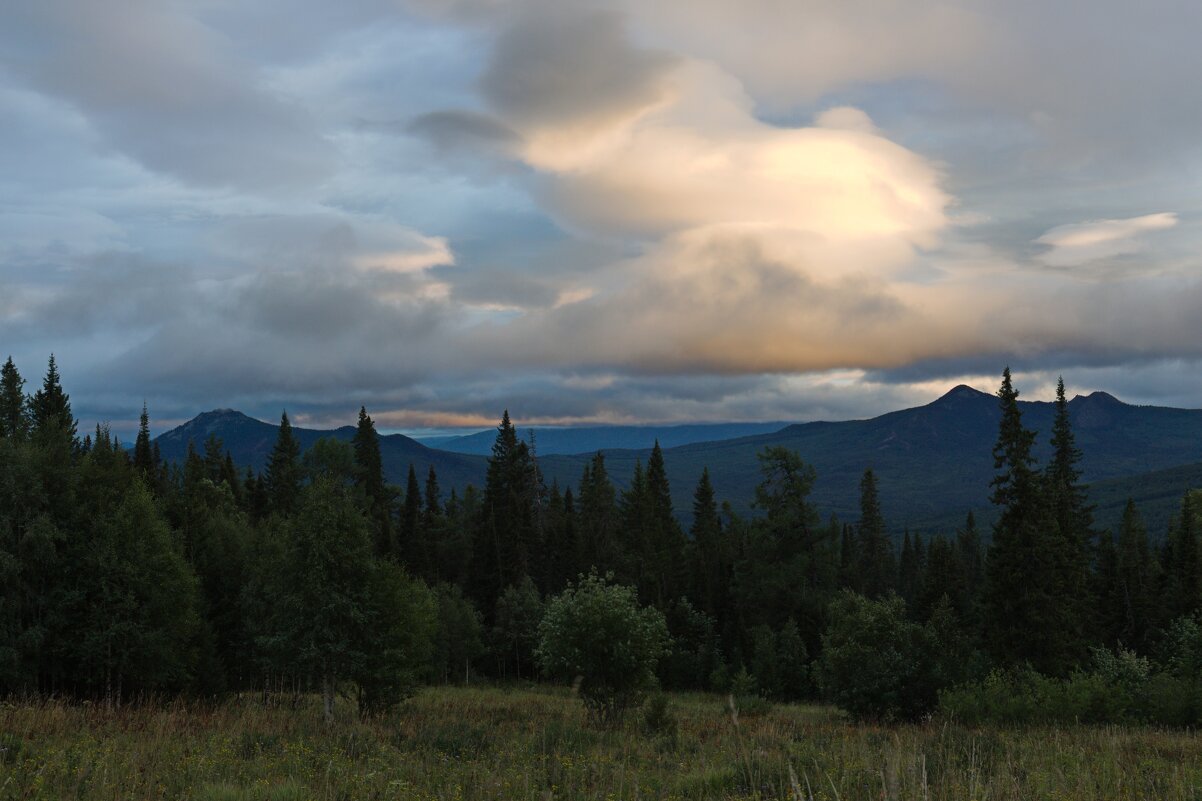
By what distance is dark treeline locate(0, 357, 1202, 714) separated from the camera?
32.3m

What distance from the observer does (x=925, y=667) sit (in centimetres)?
3141

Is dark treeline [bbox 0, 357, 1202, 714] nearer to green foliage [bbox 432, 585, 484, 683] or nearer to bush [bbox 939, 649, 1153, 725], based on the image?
green foliage [bbox 432, 585, 484, 683]

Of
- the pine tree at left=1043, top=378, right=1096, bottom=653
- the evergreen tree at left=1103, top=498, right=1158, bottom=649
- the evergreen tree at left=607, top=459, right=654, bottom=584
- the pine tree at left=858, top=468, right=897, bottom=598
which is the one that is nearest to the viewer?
the pine tree at left=1043, top=378, right=1096, bottom=653

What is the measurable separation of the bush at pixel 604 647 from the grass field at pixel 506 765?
8936 mm

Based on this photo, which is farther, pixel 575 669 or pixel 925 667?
pixel 925 667

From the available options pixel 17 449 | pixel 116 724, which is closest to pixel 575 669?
pixel 116 724

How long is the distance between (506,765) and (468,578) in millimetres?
71568

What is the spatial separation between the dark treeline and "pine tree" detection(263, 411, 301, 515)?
1.25ft

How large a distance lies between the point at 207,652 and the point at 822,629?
49157 millimetres

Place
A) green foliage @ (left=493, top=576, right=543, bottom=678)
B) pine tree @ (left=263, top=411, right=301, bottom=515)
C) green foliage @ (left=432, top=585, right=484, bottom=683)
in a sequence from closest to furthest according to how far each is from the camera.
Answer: green foliage @ (left=432, top=585, right=484, bottom=683) < green foliage @ (left=493, top=576, right=543, bottom=678) < pine tree @ (left=263, top=411, right=301, bottom=515)

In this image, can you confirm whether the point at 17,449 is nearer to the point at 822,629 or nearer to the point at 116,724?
the point at 116,724

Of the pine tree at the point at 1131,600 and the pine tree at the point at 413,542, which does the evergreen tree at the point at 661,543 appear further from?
the pine tree at the point at 1131,600

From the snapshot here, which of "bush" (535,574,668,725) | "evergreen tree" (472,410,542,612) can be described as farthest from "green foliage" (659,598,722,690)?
"bush" (535,574,668,725)

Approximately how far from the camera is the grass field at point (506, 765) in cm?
866
